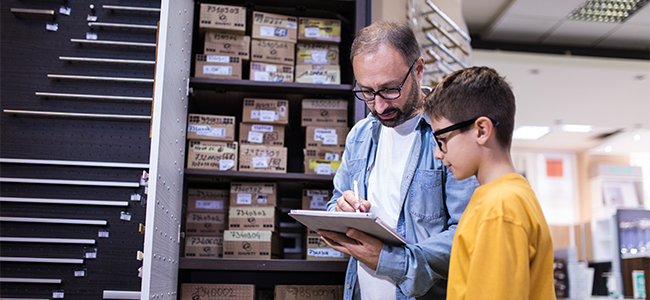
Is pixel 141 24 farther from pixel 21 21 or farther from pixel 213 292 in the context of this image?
pixel 213 292

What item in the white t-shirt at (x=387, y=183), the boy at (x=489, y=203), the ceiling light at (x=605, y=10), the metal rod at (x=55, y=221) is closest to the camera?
the boy at (x=489, y=203)

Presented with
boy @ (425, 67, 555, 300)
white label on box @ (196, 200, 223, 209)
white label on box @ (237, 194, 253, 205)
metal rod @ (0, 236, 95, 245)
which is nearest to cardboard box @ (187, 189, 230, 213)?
white label on box @ (196, 200, 223, 209)

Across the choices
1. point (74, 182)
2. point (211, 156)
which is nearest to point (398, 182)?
point (211, 156)

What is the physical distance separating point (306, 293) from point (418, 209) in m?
0.85

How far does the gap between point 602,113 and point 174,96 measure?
694 cm

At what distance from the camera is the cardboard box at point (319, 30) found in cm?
237

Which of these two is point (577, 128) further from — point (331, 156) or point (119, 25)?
point (119, 25)

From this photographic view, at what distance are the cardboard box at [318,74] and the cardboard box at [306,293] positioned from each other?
960 millimetres

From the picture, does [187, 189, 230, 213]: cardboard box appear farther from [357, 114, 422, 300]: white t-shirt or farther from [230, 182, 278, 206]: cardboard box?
[357, 114, 422, 300]: white t-shirt

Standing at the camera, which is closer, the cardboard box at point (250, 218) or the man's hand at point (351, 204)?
the man's hand at point (351, 204)

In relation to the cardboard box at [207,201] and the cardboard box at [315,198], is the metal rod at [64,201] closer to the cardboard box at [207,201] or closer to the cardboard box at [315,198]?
the cardboard box at [207,201]

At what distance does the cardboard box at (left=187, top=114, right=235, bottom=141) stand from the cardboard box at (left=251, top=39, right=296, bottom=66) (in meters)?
0.34

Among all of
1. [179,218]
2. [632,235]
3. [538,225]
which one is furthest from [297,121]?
[632,235]

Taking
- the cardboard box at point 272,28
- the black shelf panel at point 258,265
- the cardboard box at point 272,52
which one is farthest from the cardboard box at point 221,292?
the cardboard box at point 272,28
